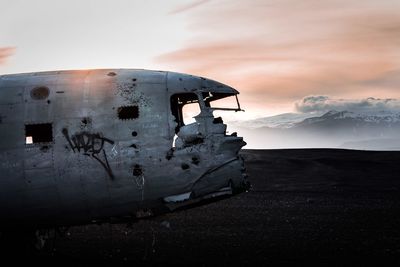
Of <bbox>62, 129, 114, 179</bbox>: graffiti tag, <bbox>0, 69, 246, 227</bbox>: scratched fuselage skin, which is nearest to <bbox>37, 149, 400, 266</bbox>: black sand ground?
<bbox>0, 69, 246, 227</bbox>: scratched fuselage skin

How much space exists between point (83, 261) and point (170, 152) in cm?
556

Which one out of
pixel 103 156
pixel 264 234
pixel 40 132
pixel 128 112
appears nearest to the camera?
pixel 103 156

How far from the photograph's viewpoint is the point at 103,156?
573 inches

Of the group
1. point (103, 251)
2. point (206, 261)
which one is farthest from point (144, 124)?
point (103, 251)

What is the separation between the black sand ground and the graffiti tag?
8.45 ft

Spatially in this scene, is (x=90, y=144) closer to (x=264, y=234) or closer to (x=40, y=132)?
(x=40, y=132)

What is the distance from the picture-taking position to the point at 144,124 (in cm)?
1476

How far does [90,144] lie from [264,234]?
11636 mm

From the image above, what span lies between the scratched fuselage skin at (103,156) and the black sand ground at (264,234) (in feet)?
6.05

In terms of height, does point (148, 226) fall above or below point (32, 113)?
below

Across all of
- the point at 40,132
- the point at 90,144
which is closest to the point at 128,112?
the point at 90,144

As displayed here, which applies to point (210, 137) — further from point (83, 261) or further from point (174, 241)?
point (174, 241)

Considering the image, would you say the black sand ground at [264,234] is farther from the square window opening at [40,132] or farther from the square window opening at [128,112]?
the square window opening at [40,132]

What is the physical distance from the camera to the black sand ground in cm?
1825
